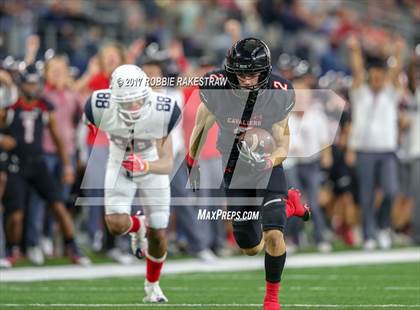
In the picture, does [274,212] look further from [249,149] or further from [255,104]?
[255,104]

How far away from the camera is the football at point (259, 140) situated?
7809 mm

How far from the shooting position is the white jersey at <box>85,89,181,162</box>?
30.5 ft

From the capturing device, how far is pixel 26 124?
12258 mm

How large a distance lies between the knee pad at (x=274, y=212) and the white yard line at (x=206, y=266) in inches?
142

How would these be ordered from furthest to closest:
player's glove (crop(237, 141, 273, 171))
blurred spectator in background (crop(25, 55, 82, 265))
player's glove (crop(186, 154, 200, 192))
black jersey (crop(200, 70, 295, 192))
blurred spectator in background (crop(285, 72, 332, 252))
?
blurred spectator in background (crop(285, 72, 332, 252)) → blurred spectator in background (crop(25, 55, 82, 265)) → player's glove (crop(186, 154, 200, 192)) → black jersey (crop(200, 70, 295, 192)) → player's glove (crop(237, 141, 273, 171))

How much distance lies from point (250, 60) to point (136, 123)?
198 cm

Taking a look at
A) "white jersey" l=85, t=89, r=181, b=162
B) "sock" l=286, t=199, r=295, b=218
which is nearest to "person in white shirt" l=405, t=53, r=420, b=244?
"white jersey" l=85, t=89, r=181, b=162

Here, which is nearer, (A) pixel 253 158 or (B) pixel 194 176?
(A) pixel 253 158

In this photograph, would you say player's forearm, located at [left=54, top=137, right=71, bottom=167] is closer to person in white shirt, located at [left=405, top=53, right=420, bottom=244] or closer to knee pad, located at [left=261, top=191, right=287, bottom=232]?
person in white shirt, located at [left=405, top=53, right=420, bottom=244]

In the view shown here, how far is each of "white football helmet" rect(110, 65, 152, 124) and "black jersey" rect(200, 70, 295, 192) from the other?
112cm

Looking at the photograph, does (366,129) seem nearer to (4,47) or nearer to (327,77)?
(327,77)

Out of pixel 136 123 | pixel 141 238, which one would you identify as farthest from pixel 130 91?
pixel 141 238

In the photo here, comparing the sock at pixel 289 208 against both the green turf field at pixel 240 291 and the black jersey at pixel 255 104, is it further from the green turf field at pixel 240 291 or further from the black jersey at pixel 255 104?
the green turf field at pixel 240 291

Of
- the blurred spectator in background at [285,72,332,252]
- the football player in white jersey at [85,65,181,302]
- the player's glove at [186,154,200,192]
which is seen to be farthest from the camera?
the blurred spectator in background at [285,72,332,252]
